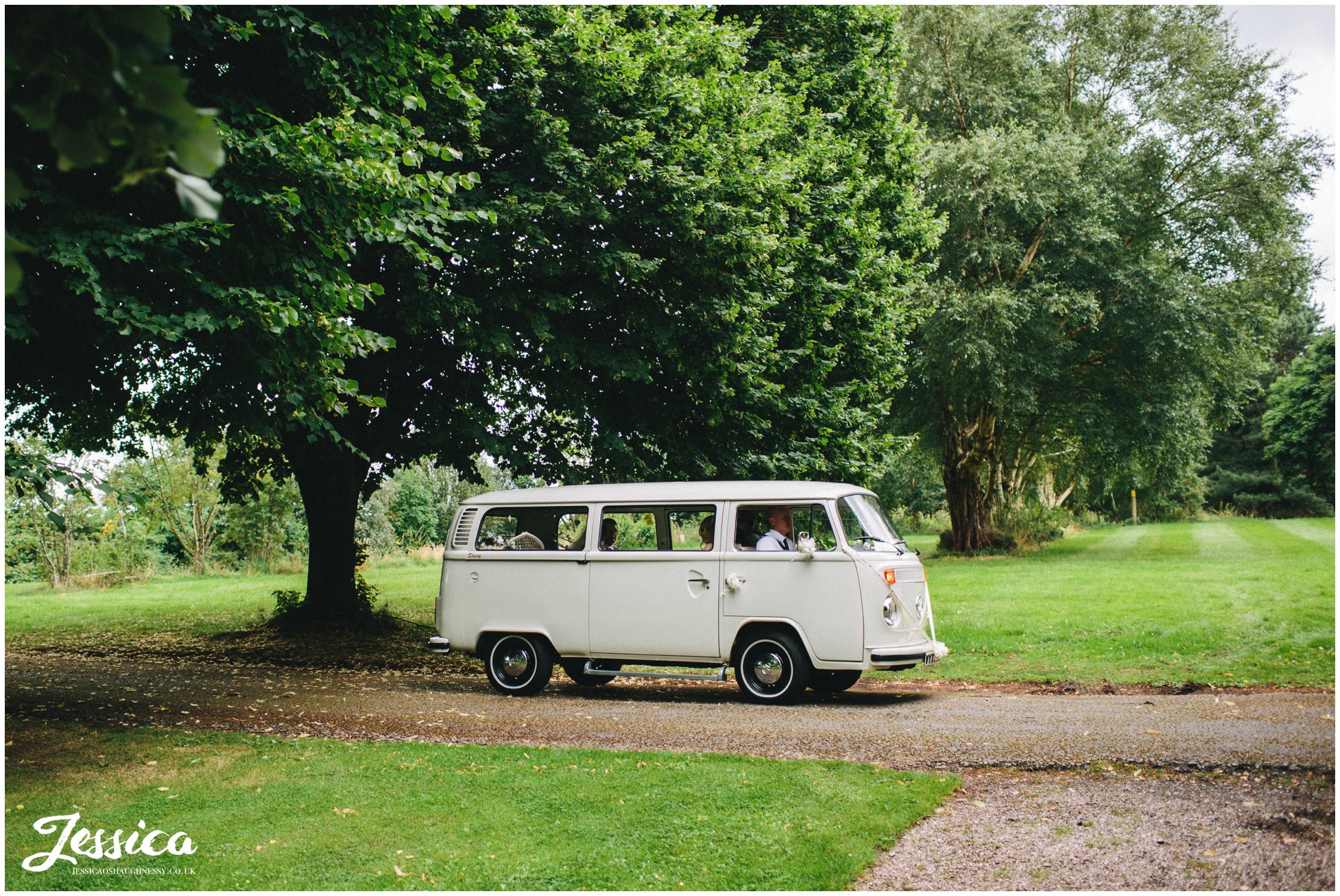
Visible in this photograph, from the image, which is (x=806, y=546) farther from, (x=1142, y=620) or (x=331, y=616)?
(x=331, y=616)

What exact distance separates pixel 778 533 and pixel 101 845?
6.88 metres

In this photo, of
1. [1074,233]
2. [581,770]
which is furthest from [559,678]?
[1074,233]

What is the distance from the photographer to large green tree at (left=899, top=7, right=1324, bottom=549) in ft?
91.6

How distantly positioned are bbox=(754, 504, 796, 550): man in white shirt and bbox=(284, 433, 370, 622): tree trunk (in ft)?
30.0

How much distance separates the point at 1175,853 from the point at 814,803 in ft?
6.88

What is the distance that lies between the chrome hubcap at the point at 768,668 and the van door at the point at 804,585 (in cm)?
44

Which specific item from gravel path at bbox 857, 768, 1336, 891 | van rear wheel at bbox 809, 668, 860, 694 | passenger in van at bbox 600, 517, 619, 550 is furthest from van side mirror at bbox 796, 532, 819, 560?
gravel path at bbox 857, 768, 1336, 891

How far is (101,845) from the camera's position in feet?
19.4

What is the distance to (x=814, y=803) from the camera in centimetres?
634

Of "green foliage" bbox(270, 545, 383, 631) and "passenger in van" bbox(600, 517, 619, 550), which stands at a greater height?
"passenger in van" bbox(600, 517, 619, 550)

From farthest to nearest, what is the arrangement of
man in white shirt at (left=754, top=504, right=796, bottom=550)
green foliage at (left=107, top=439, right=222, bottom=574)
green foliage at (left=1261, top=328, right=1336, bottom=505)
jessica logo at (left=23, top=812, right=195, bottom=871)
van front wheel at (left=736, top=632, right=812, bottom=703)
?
1. green foliage at (left=1261, top=328, right=1336, bottom=505)
2. green foliage at (left=107, top=439, right=222, bottom=574)
3. man in white shirt at (left=754, top=504, right=796, bottom=550)
4. van front wheel at (left=736, top=632, right=812, bottom=703)
5. jessica logo at (left=23, top=812, right=195, bottom=871)

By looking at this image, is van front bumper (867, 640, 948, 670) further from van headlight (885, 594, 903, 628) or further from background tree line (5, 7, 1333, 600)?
background tree line (5, 7, 1333, 600)

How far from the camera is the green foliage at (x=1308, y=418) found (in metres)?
48.7

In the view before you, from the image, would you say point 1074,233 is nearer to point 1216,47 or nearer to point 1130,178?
point 1130,178
